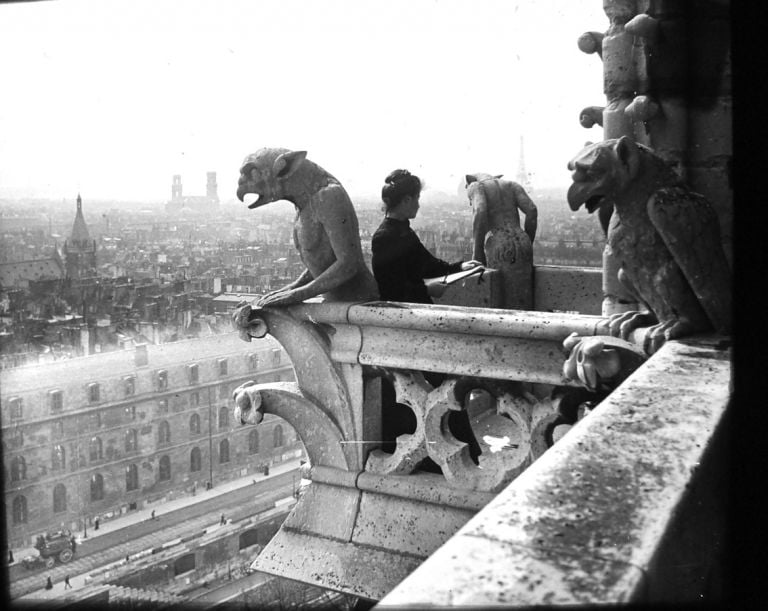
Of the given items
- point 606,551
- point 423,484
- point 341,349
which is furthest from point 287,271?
point 606,551

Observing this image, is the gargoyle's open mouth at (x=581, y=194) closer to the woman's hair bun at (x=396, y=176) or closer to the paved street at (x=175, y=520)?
the woman's hair bun at (x=396, y=176)

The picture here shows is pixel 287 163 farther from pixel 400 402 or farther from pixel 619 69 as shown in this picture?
pixel 619 69

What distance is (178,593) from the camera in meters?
9.86

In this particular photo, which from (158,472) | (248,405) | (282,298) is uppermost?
(282,298)

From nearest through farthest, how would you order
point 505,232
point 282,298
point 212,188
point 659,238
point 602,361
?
point 602,361 < point 659,238 < point 282,298 < point 505,232 < point 212,188

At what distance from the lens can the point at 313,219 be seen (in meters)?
3.76

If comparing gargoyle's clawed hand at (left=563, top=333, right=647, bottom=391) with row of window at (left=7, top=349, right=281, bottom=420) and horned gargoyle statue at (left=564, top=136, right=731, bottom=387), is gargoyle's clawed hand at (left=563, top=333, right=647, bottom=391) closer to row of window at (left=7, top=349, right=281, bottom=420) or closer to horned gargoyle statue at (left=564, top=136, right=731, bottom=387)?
horned gargoyle statue at (left=564, top=136, right=731, bottom=387)

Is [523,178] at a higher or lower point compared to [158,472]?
higher

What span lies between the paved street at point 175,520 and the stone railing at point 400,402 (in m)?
6.45

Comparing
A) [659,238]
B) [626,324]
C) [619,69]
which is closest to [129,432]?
[619,69]

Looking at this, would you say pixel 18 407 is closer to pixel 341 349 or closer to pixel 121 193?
pixel 121 193

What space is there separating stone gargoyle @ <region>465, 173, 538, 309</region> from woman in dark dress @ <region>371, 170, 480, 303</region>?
1.34 metres

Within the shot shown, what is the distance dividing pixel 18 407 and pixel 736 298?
7320mm

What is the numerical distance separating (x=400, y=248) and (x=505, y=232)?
1.59m
